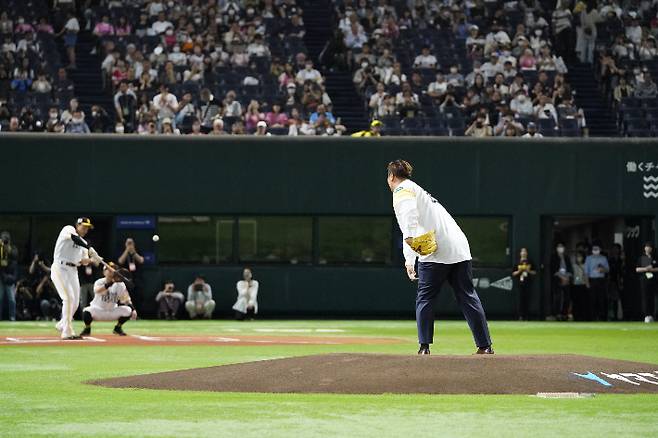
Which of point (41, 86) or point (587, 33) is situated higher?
point (587, 33)

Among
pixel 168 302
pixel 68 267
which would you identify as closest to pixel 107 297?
pixel 68 267

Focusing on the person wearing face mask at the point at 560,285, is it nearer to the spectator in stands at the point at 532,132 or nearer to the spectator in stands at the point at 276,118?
the spectator in stands at the point at 532,132

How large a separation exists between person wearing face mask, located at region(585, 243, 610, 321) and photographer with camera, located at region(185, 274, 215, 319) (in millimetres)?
8859

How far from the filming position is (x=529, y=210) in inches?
1251

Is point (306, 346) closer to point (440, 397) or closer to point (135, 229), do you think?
point (440, 397)

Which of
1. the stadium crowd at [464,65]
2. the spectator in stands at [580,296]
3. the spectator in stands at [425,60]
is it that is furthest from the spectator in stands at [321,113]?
the spectator in stands at [580,296]

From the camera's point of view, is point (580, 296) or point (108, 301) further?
point (580, 296)

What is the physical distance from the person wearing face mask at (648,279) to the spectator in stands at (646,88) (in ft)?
14.1

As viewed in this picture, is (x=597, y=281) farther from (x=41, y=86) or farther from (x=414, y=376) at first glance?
(x=414, y=376)

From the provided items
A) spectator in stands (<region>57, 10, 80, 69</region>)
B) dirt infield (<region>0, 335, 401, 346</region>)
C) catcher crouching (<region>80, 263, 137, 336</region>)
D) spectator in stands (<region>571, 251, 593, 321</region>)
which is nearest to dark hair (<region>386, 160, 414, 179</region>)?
dirt infield (<region>0, 335, 401, 346</region>)

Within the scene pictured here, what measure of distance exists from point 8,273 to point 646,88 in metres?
16.3

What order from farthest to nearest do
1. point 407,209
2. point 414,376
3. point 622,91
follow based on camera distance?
point 622,91, point 407,209, point 414,376

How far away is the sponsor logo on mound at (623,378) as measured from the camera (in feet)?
34.2

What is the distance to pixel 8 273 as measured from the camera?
28.3 m
